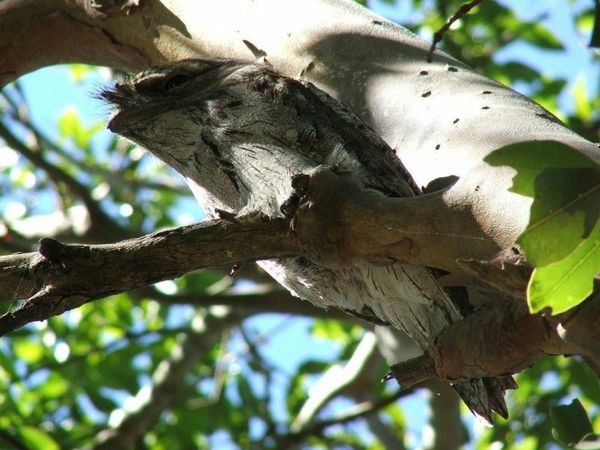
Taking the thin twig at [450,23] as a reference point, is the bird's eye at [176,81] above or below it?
below

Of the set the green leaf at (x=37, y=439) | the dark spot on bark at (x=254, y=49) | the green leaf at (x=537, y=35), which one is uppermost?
the dark spot on bark at (x=254, y=49)

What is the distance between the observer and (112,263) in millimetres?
1658

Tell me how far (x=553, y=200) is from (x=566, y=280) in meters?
0.13

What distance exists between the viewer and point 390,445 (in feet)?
14.9

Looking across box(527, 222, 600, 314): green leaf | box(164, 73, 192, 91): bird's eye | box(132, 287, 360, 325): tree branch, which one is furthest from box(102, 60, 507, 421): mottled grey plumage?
box(132, 287, 360, 325): tree branch

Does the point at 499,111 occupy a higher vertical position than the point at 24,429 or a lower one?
higher

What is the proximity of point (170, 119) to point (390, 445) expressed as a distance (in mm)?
2700

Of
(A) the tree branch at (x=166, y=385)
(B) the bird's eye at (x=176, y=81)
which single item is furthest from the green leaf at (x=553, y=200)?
(A) the tree branch at (x=166, y=385)

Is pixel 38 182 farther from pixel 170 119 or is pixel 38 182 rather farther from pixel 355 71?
pixel 355 71

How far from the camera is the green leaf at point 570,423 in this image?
1.62 meters

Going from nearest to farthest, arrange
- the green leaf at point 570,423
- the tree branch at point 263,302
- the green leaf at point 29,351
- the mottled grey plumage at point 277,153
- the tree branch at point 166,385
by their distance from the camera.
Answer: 1. the green leaf at point 570,423
2. the mottled grey plumage at point 277,153
3. the tree branch at point 263,302
4. the tree branch at point 166,385
5. the green leaf at point 29,351

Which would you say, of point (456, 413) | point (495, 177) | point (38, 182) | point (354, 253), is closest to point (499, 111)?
point (495, 177)

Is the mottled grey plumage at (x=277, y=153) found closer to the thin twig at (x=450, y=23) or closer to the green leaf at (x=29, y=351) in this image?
the thin twig at (x=450, y=23)

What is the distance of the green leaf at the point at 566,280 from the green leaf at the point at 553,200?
0.03 metres
